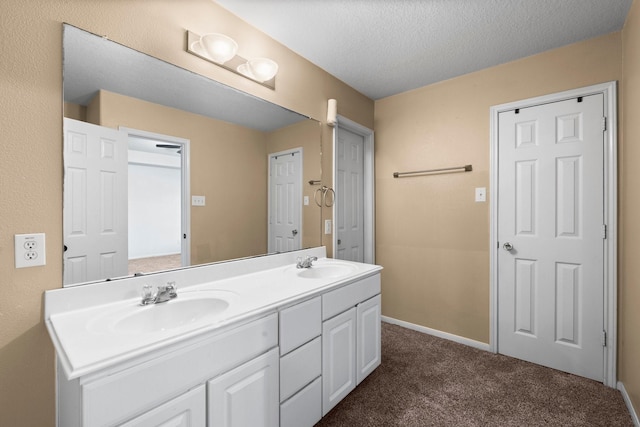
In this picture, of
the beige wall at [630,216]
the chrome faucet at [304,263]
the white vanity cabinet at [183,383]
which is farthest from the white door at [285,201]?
the beige wall at [630,216]

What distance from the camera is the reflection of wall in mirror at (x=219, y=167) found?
53.6 inches

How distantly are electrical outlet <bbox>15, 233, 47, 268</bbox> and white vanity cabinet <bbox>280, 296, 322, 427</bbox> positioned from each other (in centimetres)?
96

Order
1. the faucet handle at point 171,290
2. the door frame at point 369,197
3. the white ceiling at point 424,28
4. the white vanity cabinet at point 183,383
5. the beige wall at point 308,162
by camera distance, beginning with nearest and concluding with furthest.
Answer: the white vanity cabinet at point 183,383 < the faucet handle at point 171,290 < the white ceiling at point 424,28 < the beige wall at point 308,162 < the door frame at point 369,197

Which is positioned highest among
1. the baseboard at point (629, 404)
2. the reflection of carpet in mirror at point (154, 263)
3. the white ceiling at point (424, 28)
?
A: the white ceiling at point (424, 28)

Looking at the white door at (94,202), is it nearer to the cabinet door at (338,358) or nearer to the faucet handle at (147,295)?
the faucet handle at (147,295)

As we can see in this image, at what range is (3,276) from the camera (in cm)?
102

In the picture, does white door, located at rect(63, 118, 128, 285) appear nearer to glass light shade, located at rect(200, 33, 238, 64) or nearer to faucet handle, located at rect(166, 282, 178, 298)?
faucet handle, located at rect(166, 282, 178, 298)

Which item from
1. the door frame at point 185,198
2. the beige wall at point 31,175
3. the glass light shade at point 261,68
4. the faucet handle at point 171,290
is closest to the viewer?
the beige wall at point 31,175

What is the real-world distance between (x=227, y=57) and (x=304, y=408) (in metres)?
1.92

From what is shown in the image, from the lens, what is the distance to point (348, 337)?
1.72m

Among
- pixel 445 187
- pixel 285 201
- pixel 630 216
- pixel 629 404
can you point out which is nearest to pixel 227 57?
pixel 285 201

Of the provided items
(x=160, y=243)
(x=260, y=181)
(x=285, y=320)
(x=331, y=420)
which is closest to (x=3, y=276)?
(x=160, y=243)

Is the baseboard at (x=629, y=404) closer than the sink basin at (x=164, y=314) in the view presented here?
No

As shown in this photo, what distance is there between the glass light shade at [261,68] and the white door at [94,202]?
0.88 m
